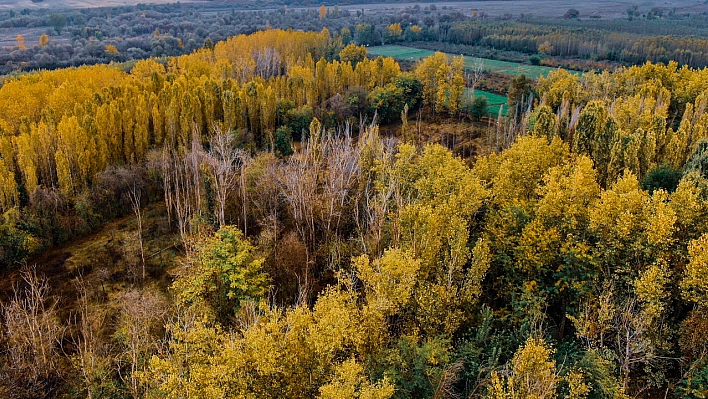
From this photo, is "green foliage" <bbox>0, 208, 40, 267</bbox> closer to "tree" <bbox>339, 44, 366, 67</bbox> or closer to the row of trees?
the row of trees

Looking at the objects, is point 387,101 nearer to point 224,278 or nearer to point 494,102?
point 494,102

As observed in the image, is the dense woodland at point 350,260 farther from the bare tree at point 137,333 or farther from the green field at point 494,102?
the green field at point 494,102

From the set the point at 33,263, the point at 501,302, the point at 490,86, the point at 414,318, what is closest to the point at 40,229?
the point at 33,263

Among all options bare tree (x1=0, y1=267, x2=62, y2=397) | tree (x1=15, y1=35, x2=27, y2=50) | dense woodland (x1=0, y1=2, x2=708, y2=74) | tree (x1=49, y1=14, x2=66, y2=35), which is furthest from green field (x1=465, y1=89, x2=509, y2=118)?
tree (x1=49, y1=14, x2=66, y2=35)

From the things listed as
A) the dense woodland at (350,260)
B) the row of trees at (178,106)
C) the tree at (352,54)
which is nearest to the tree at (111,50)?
the row of trees at (178,106)

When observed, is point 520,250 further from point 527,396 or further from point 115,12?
point 115,12

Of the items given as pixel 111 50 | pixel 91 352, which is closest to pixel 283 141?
pixel 91 352

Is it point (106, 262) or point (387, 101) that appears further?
point (387, 101)
